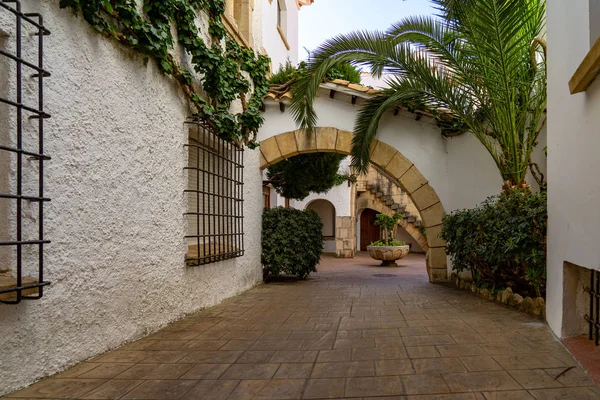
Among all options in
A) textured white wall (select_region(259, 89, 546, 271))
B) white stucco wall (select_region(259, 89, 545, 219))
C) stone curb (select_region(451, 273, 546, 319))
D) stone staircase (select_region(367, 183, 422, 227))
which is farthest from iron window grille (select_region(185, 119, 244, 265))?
stone staircase (select_region(367, 183, 422, 227))

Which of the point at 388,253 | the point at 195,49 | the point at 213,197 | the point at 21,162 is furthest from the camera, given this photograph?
the point at 388,253

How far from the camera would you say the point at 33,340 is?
2895 mm

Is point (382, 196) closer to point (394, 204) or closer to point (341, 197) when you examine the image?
point (394, 204)

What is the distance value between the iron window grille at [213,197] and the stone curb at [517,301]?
131 inches

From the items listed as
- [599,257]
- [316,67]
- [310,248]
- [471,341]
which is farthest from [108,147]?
[310,248]

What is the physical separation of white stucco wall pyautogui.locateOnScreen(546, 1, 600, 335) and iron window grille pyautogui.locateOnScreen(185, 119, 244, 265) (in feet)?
11.3

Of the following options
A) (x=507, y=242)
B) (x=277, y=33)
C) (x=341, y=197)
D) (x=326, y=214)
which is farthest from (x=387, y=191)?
(x=507, y=242)

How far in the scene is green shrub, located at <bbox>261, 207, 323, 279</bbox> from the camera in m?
8.73

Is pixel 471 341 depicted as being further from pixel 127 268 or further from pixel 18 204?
pixel 18 204

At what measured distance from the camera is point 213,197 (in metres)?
6.03

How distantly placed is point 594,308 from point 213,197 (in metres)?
4.06

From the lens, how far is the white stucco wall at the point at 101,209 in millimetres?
3049

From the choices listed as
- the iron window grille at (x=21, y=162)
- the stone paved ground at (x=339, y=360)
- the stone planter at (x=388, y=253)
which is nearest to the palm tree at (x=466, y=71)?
the stone paved ground at (x=339, y=360)

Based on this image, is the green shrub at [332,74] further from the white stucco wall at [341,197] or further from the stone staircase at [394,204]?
the stone staircase at [394,204]
